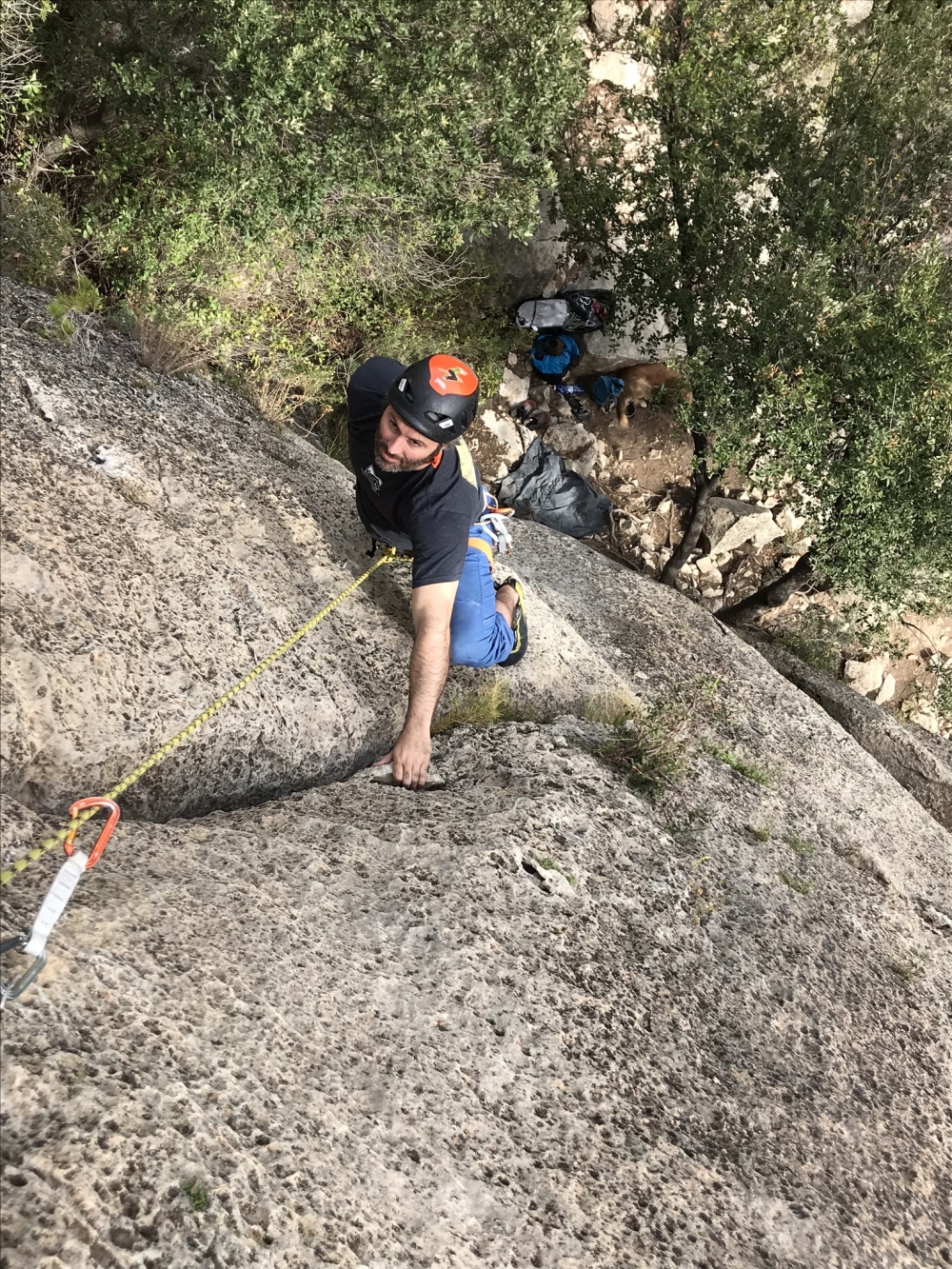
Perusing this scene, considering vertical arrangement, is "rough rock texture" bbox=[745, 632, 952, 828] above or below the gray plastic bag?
below

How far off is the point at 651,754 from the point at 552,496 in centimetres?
840

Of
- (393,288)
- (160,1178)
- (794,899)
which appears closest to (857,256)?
(393,288)

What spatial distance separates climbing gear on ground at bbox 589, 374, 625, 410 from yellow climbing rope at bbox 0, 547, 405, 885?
981cm

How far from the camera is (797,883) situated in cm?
510

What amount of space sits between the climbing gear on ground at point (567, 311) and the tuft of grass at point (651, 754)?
959 centimetres

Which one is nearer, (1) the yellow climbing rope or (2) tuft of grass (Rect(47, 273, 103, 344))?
(1) the yellow climbing rope

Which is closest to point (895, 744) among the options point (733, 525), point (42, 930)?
point (733, 525)

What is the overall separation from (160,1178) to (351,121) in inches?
292

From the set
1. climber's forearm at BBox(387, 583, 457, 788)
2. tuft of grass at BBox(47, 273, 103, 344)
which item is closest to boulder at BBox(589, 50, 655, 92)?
tuft of grass at BBox(47, 273, 103, 344)

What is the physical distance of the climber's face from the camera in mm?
4445

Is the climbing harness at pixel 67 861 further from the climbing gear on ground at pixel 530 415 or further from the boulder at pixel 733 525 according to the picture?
the boulder at pixel 733 525

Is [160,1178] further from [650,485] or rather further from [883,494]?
[650,485]

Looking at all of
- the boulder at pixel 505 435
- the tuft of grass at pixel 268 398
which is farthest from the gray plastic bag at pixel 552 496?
the tuft of grass at pixel 268 398

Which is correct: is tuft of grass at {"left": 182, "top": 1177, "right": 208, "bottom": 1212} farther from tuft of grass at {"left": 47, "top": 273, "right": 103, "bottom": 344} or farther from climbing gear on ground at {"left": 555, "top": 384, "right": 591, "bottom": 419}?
climbing gear on ground at {"left": 555, "top": 384, "right": 591, "bottom": 419}
